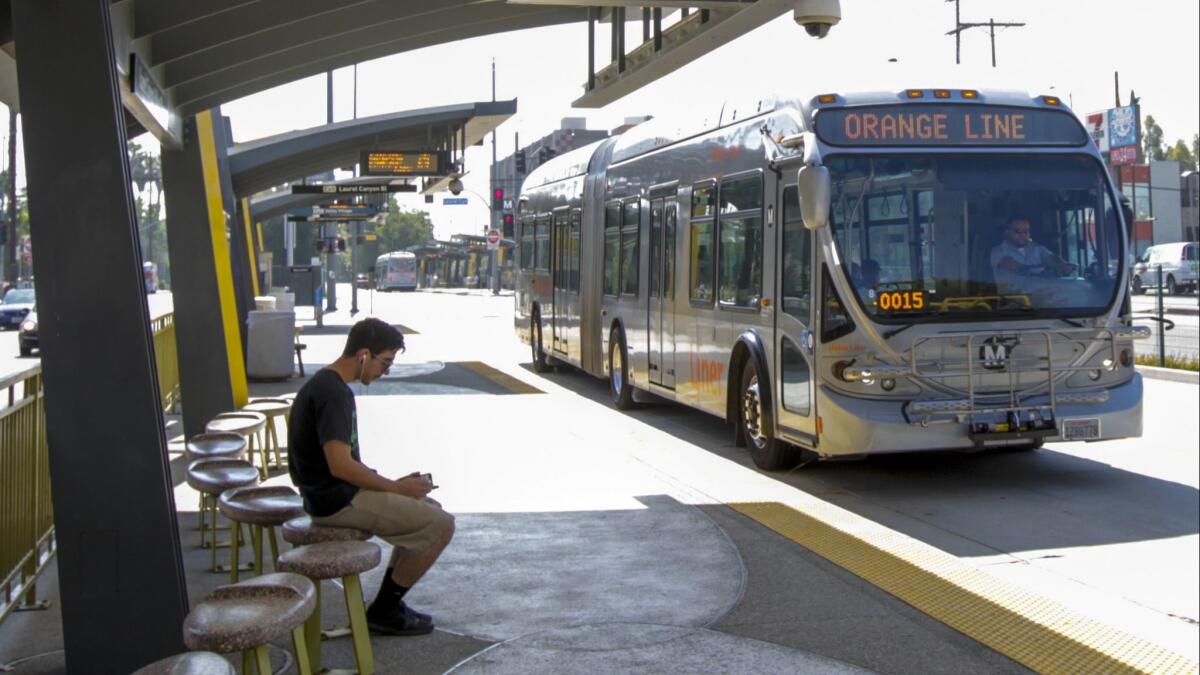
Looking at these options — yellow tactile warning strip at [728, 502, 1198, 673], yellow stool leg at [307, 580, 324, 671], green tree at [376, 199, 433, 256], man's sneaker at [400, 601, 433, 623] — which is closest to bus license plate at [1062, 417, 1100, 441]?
yellow tactile warning strip at [728, 502, 1198, 673]

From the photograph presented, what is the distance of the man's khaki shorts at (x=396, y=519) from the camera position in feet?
20.1

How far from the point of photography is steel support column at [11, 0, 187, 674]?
18.0ft

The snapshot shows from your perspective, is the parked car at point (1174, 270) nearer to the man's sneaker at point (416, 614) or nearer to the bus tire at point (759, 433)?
the bus tire at point (759, 433)

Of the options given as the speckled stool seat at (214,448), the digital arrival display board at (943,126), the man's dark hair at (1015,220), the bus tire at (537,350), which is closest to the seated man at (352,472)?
the speckled stool seat at (214,448)

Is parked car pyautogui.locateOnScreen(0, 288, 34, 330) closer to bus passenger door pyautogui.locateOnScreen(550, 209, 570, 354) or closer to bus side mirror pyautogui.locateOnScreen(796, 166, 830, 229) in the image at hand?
bus passenger door pyautogui.locateOnScreen(550, 209, 570, 354)

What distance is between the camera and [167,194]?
1360cm

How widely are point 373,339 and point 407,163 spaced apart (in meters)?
16.6

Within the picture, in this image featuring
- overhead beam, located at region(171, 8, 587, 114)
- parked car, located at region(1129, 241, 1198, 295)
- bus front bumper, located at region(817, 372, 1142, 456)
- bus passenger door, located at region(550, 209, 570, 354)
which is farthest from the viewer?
parked car, located at region(1129, 241, 1198, 295)

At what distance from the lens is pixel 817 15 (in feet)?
29.6

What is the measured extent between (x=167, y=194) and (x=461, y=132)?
9971 mm

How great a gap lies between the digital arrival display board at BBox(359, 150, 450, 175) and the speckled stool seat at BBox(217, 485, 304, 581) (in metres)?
16.0

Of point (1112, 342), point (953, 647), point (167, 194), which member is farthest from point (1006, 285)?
point (167, 194)

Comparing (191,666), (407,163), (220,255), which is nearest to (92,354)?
(191,666)

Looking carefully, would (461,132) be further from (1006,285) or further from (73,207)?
(73,207)
